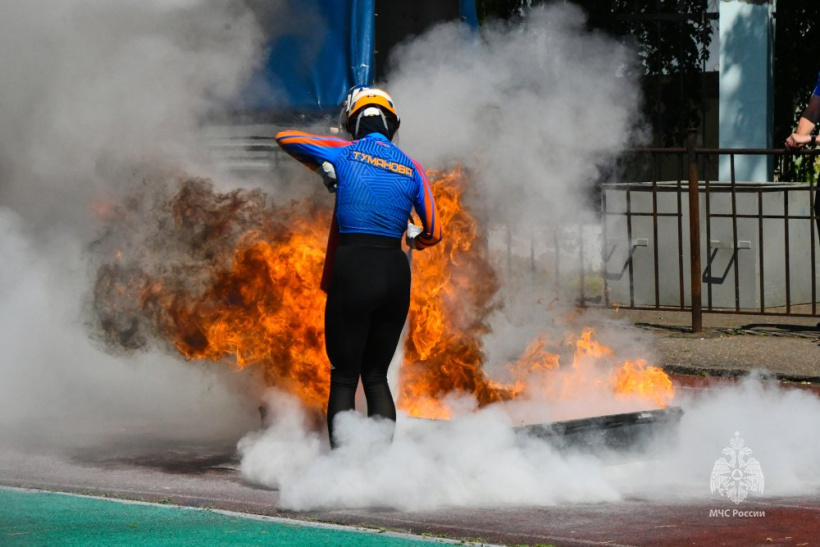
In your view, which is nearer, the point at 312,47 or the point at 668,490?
the point at 668,490

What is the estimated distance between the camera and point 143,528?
5.72 meters

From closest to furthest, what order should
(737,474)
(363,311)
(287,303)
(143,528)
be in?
(143,528) → (363,311) → (737,474) → (287,303)

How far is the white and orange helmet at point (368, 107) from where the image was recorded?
6.43 metres

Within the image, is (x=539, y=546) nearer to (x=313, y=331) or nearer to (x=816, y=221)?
(x=313, y=331)

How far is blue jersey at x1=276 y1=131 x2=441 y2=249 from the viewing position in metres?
6.18

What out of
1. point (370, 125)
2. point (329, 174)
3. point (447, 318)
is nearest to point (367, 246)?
point (329, 174)

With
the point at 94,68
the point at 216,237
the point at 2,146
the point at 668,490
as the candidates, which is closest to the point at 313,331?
the point at 216,237

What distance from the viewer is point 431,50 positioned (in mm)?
8344

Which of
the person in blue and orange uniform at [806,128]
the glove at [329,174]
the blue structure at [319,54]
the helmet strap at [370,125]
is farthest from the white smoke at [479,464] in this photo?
the blue structure at [319,54]

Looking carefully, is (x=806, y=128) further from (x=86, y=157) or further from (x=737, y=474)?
(x=86, y=157)

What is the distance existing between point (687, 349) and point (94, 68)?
5367 mm

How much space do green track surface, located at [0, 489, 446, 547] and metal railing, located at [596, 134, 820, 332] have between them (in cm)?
A: 734

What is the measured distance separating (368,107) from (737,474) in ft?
8.21

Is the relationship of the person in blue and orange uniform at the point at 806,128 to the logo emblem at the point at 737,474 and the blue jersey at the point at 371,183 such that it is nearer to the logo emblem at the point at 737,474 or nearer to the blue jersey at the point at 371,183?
the logo emblem at the point at 737,474
